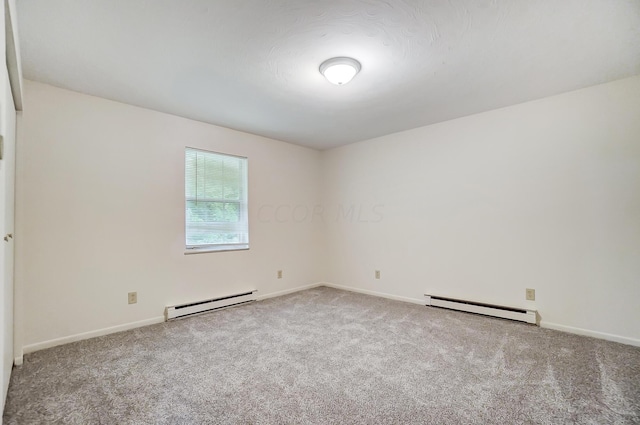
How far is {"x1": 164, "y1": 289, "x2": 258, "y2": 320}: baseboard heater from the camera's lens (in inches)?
121

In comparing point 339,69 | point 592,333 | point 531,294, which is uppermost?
point 339,69

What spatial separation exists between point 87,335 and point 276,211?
96.4 inches

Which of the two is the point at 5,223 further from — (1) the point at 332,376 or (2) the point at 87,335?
(1) the point at 332,376

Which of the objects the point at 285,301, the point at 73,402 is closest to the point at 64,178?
the point at 73,402

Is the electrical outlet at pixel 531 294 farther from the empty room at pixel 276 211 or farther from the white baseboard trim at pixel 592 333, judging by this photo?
the white baseboard trim at pixel 592 333

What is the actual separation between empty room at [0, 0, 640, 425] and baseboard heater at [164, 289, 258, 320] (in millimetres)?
24

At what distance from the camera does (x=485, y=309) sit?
3125 millimetres

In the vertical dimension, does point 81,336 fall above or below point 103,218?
below

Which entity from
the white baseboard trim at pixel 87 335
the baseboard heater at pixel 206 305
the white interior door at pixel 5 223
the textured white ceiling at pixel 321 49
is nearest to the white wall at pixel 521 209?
the textured white ceiling at pixel 321 49

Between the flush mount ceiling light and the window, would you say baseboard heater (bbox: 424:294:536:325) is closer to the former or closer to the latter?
the window

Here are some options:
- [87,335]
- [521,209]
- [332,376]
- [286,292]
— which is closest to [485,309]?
[521,209]

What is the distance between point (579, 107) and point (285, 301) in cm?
375

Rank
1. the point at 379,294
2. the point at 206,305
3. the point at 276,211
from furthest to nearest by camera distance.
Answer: the point at 276,211, the point at 379,294, the point at 206,305

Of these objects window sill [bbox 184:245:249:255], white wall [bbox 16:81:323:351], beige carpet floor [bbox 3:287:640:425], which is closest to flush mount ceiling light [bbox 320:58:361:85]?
white wall [bbox 16:81:323:351]
